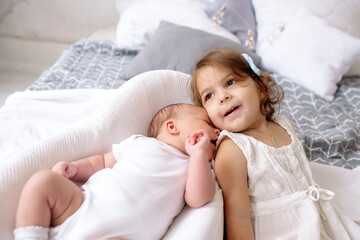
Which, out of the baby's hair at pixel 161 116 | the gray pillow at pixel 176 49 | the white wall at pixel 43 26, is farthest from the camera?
the white wall at pixel 43 26

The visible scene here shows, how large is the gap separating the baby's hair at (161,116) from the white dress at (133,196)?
0.12m

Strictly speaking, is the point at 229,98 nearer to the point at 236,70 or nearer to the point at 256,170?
the point at 236,70

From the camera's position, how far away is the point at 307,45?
1865mm

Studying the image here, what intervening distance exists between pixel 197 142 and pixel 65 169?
374 mm

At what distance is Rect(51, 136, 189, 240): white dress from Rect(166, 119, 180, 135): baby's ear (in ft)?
0.20

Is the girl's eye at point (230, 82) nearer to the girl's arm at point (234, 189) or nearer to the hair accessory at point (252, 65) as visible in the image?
the hair accessory at point (252, 65)

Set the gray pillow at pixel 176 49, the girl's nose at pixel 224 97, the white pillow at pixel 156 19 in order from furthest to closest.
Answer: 1. the white pillow at pixel 156 19
2. the gray pillow at pixel 176 49
3. the girl's nose at pixel 224 97

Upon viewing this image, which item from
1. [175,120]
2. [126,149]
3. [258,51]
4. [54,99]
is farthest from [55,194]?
[258,51]

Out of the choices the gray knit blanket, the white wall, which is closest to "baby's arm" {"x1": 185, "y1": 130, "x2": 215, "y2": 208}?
the gray knit blanket

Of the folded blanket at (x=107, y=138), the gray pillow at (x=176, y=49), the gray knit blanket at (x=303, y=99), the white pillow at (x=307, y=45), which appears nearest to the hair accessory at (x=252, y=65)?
the folded blanket at (x=107, y=138)

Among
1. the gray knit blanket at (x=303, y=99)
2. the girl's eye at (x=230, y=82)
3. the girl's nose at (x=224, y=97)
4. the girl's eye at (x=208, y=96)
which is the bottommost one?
the gray knit blanket at (x=303, y=99)

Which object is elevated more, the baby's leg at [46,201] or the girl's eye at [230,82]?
the girl's eye at [230,82]

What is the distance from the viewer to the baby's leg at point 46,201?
0.75 meters

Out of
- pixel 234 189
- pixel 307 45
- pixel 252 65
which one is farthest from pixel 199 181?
pixel 307 45
